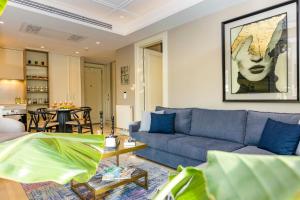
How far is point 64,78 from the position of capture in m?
6.37

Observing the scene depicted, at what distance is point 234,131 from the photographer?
8.50 ft

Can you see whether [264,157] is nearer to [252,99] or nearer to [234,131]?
[234,131]

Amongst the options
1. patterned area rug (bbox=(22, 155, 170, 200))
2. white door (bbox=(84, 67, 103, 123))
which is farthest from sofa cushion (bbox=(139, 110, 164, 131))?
white door (bbox=(84, 67, 103, 123))

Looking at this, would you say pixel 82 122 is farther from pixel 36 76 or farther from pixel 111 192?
pixel 111 192

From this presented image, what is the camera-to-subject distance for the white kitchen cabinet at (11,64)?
528 centimetres

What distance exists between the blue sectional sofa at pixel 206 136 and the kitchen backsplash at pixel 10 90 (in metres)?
4.48

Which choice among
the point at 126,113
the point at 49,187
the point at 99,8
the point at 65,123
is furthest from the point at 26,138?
the point at 126,113

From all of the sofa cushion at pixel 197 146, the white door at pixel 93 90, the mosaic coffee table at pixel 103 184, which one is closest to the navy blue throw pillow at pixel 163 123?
the sofa cushion at pixel 197 146

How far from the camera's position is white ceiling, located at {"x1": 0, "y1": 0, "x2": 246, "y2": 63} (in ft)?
10.7

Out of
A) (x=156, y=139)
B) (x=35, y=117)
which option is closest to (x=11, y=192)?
(x=156, y=139)

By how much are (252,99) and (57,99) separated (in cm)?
561

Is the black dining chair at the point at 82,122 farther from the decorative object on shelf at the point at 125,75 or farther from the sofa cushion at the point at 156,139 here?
the sofa cushion at the point at 156,139

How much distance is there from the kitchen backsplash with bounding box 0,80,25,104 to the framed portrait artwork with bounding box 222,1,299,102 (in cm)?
572

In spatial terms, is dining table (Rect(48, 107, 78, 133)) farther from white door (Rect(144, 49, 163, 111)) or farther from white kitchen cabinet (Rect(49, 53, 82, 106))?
white kitchen cabinet (Rect(49, 53, 82, 106))
